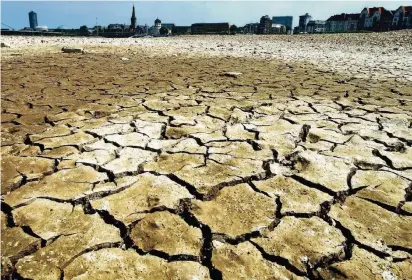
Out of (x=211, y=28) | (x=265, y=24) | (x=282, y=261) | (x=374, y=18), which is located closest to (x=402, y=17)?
(x=374, y=18)

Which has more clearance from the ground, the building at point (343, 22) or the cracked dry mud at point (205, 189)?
the building at point (343, 22)

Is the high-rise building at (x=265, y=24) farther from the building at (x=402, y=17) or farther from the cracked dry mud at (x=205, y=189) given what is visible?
the cracked dry mud at (x=205, y=189)

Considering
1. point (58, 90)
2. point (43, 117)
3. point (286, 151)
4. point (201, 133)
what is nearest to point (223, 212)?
point (286, 151)

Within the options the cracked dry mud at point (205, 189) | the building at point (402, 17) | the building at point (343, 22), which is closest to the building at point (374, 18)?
the building at point (402, 17)

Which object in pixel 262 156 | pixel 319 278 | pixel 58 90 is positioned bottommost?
pixel 319 278

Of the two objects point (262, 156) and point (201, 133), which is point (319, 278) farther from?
point (201, 133)

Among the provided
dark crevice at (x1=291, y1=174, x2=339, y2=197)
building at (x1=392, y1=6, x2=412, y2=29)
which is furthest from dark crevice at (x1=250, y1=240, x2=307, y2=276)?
building at (x1=392, y1=6, x2=412, y2=29)
